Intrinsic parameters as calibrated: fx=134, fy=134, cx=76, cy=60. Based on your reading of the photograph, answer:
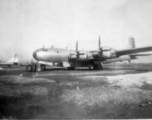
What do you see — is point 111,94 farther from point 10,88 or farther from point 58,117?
point 10,88

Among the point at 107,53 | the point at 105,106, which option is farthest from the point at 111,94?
the point at 107,53

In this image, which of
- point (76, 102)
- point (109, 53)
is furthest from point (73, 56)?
point (76, 102)

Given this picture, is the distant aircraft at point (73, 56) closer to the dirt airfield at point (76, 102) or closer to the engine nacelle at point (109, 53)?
the engine nacelle at point (109, 53)

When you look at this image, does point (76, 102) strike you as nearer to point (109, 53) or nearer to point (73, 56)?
point (109, 53)

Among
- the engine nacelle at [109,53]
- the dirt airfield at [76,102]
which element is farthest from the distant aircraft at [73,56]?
the dirt airfield at [76,102]

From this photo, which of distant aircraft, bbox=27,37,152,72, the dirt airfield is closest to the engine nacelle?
distant aircraft, bbox=27,37,152,72

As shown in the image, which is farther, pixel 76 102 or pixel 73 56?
pixel 73 56

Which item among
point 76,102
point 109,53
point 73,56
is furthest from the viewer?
point 73,56

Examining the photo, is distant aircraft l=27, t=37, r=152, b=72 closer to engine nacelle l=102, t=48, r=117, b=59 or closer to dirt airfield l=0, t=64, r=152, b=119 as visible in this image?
engine nacelle l=102, t=48, r=117, b=59
